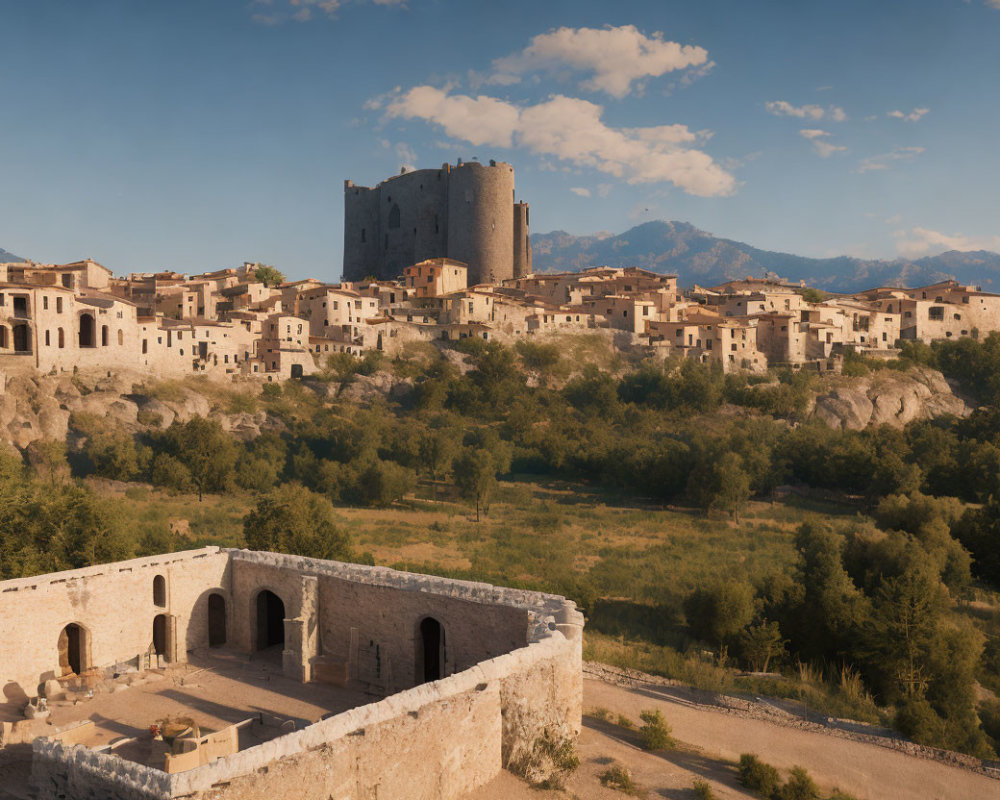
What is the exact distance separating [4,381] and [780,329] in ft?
171

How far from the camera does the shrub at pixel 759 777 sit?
45.3 ft

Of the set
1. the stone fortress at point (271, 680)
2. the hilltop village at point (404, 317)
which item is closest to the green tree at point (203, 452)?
the hilltop village at point (404, 317)

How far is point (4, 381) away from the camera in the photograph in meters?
42.5

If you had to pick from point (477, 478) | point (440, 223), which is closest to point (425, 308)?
point (440, 223)

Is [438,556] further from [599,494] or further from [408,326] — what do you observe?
[408,326]

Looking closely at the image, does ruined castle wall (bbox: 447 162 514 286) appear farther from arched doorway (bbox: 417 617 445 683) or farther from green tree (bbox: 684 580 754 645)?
arched doorway (bbox: 417 617 445 683)

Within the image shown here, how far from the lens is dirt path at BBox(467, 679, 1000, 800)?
539 inches

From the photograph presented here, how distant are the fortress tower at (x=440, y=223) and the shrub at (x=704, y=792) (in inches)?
2659

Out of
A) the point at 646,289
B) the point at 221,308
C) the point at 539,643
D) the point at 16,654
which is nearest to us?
the point at 539,643

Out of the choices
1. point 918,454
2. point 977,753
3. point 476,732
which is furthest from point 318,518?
point 918,454

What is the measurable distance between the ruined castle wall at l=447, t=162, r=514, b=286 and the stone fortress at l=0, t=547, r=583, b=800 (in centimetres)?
6020

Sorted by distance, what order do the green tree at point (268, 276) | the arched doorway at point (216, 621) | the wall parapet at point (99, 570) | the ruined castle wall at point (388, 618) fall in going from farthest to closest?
the green tree at point (268, 276), the arched doorway at point (216, 621), the wall parapet at point (99, 570), the ruined castle wall at point (388, 618)

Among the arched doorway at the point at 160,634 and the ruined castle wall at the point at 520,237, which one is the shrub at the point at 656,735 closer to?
the arched doorway at the point at 160,634

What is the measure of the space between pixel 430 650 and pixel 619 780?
230 inches
